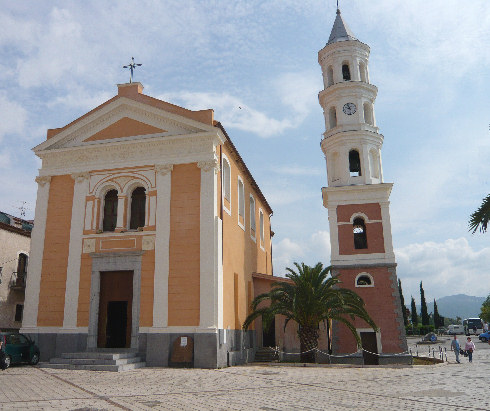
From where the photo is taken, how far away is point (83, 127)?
19750 millimetres

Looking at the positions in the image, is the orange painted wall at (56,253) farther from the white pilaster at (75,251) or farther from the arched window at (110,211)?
the arched window at (110,211)

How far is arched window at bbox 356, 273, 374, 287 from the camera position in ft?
73.4

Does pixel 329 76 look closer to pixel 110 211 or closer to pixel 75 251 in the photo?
pixel 110 211

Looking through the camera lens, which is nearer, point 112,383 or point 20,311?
point 112,383

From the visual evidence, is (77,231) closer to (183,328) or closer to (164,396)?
(183,328)

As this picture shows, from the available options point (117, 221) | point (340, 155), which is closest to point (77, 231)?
point (117, 221)

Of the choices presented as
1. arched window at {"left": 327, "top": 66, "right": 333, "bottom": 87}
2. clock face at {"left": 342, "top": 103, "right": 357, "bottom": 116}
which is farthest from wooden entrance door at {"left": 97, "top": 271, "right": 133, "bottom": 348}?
arched window at {"left": 327, "top": 66, "right": 333, "bottom": 87}

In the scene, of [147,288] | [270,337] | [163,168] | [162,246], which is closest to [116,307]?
[147,288]

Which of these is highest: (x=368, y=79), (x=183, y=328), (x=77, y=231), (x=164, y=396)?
(x=368, y=79)

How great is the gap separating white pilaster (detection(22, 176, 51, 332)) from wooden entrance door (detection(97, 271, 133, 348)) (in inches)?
109

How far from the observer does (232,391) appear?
10078mm

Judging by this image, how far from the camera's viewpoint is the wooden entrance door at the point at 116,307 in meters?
17.8

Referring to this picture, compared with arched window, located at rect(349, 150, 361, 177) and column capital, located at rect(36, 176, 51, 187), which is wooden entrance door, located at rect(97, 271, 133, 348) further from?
arched window, located at rect(349, 150, 361, 177)

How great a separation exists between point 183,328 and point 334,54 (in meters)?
18.4
